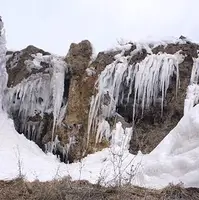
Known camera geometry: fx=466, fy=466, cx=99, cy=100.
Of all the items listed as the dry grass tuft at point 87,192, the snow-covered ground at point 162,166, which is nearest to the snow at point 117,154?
the snow-covered ground at point 162,166

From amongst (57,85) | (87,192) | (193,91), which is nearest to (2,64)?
(57,85)

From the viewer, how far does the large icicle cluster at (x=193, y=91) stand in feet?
45.0

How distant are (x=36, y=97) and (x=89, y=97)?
1.95 meters

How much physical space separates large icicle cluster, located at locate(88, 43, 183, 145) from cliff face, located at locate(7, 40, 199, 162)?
0.10 feet

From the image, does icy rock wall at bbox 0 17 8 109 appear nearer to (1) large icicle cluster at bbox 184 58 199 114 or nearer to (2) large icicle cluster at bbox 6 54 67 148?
(2) large icicle cluster at bbox 6 54 67 148

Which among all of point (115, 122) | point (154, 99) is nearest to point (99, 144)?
point (115, 122)

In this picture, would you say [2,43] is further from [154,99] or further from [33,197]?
[33,197]

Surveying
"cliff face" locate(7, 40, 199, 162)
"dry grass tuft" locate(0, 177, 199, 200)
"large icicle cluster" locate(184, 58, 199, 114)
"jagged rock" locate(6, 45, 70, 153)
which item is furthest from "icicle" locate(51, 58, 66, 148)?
"dry grass tuft" locate(0, 177, 199, 200)

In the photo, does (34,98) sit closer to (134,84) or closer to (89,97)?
(89,97)

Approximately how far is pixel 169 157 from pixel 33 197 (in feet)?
9.51

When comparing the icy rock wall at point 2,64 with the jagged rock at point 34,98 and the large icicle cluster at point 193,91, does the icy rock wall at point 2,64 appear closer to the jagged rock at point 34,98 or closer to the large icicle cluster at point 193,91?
the jagged rock at point 34,98

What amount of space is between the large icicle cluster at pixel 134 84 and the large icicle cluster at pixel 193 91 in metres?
0.49

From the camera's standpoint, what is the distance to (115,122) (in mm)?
14648

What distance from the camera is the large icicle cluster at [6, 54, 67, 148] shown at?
15.9m
